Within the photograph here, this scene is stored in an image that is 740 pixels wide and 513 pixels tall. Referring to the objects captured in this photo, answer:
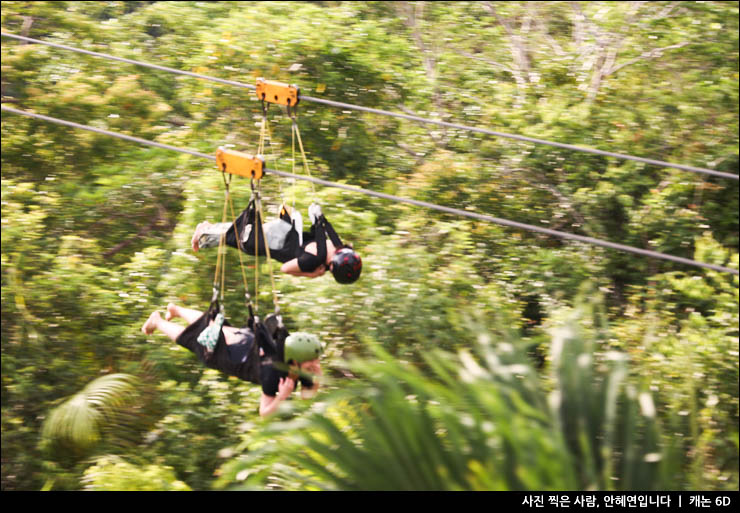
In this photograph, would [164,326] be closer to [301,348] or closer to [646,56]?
[301,348]

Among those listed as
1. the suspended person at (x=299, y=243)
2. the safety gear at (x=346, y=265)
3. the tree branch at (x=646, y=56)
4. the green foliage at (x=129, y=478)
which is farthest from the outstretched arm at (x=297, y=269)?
the tree branch at (x=646, y=56)

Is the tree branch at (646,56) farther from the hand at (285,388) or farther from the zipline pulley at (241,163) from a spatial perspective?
the hand at (285,388)

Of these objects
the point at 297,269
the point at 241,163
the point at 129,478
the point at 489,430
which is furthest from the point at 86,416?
the point at 489,430

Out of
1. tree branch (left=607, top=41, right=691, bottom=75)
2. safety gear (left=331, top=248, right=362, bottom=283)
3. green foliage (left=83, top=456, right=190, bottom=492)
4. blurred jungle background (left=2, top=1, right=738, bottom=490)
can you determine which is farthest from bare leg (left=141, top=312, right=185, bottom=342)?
tree branch (left=607, top=41, right=691, bottom=75)

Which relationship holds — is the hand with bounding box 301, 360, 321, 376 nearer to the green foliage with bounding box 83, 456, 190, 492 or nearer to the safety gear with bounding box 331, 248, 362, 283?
the safety gear with bounding box 331, 248, 362, 283

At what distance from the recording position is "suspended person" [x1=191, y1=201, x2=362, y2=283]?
479 centimetres

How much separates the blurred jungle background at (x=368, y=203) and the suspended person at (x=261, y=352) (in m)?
0.35

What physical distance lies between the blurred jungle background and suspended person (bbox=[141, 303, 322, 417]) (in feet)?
1.15

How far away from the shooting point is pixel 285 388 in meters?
4.48

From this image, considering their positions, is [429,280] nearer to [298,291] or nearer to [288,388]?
[298,291]

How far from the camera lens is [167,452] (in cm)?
656

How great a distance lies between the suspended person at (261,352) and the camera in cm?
430

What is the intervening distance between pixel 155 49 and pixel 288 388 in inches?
265

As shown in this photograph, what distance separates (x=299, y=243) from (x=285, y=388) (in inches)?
36.9
